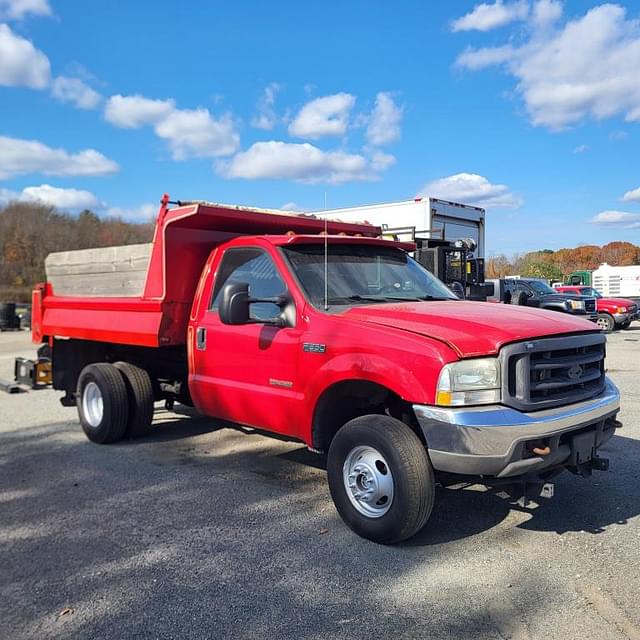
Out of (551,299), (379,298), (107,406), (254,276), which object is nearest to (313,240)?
(254,276)

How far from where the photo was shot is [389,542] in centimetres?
396

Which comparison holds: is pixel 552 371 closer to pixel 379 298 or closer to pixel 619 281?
pixel 379 298

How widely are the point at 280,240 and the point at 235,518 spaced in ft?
7.07

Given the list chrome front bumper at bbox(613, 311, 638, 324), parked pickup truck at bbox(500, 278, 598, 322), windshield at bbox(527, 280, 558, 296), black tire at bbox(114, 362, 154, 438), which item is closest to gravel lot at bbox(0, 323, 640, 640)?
black tire at bbox(114, 362, 154, 438)

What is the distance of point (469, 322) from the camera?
12.9 ft

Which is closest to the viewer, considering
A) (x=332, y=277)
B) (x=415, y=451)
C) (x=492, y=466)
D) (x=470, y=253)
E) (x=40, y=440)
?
(x=492, y=466)

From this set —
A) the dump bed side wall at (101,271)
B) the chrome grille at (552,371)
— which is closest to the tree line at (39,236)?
the dump bed side wall at (101,271)

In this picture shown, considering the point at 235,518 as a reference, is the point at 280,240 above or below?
above

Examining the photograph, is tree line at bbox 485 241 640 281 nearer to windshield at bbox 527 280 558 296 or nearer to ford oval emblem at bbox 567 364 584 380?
windshield at bbox 527 280 558 296

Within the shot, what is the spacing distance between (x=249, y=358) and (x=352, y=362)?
1187 millimetres

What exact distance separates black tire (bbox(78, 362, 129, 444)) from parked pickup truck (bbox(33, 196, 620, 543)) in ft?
0.07

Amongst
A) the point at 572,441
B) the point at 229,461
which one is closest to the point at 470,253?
the point at 229,461

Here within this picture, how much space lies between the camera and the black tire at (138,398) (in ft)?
21.7

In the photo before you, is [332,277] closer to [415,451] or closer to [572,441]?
[415,451]
